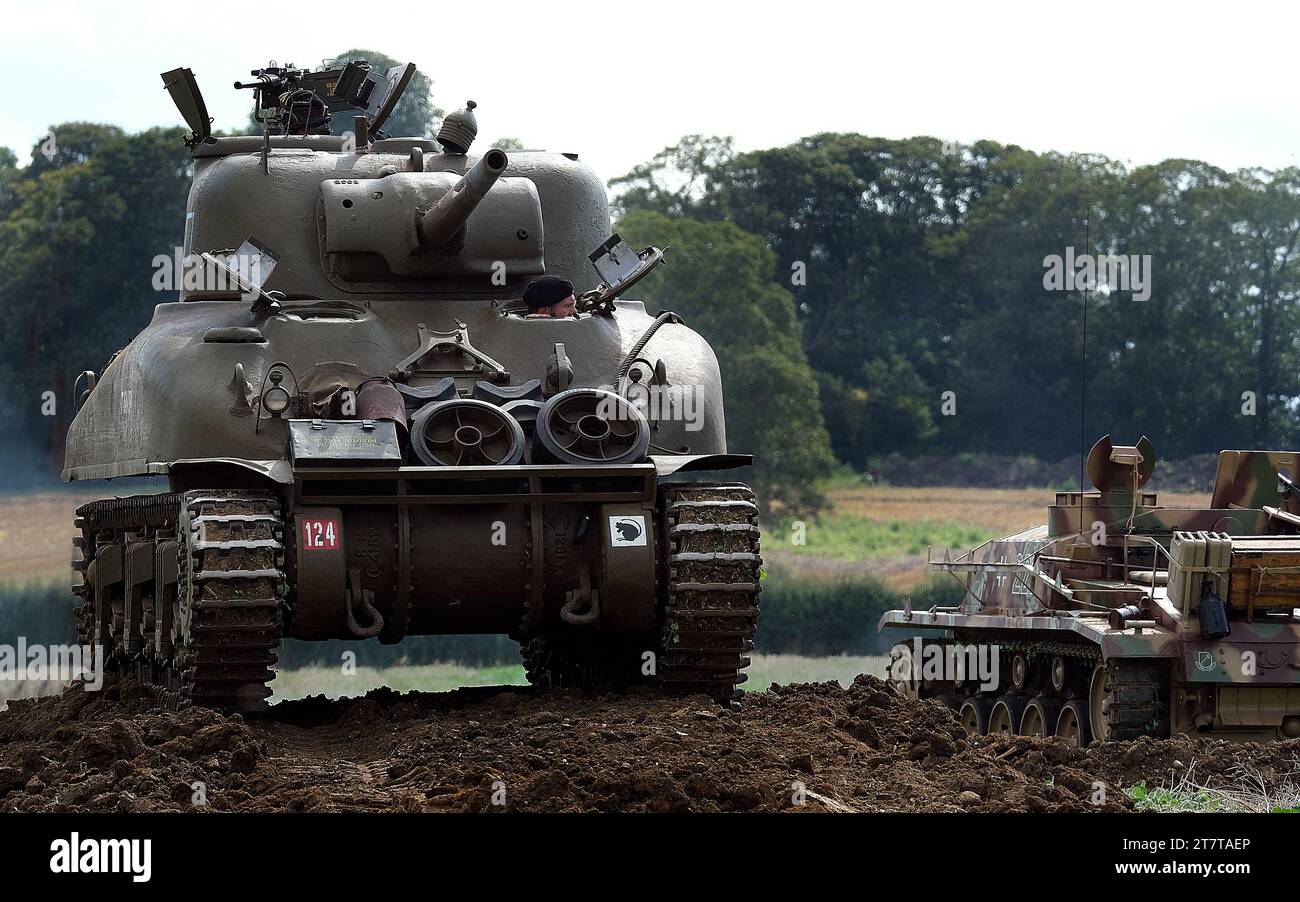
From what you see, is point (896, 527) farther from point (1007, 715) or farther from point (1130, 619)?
point (1130, 619)

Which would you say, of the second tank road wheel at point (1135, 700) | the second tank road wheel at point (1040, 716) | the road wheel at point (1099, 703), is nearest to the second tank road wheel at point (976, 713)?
the second tank road wheel at point (1040, 716)

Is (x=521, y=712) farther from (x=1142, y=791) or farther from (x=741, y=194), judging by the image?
(x=741, y=194)

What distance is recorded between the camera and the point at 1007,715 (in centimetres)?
1844

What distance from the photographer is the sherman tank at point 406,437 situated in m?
12.9

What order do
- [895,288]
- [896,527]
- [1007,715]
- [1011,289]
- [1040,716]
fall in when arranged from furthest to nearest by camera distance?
[895,288]
[1011,289]
[896,527]
[1007,715]
[1040,716]

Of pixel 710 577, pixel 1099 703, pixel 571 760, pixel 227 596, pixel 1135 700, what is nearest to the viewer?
pixel 571 760

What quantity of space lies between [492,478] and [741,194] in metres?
30.9

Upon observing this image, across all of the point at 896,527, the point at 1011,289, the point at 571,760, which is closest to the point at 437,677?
the point at 896,527

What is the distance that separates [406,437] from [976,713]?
7407 mm

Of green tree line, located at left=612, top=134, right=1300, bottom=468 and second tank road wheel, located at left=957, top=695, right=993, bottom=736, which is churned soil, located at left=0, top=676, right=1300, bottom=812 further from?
green tree line, located at left=612, top=134, right=1300, bottom=468

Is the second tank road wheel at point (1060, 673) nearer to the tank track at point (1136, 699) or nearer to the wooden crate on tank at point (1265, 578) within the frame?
the tank track at point (1136, 699)

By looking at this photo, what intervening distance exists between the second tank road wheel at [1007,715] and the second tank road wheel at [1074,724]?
84cm

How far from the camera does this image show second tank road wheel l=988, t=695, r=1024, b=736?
18.0m

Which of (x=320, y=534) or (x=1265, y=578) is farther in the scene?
(x=1265, y=578)
